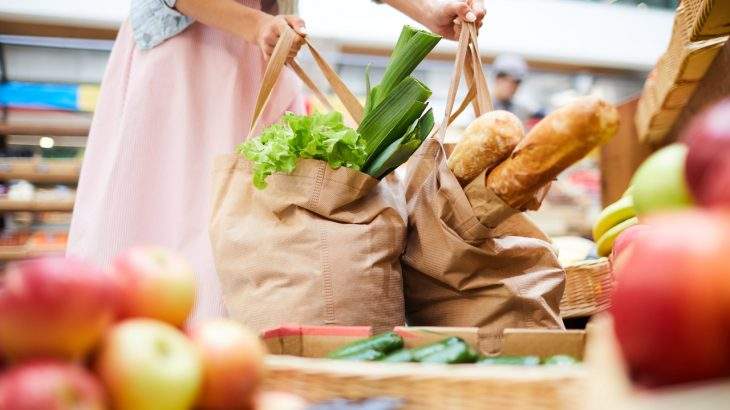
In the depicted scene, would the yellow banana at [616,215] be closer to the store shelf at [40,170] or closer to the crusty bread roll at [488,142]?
the crusty bread roll at [488,142]

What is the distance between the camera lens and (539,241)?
1474 millimetres

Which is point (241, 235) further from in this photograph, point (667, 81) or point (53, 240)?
point (53, 240)

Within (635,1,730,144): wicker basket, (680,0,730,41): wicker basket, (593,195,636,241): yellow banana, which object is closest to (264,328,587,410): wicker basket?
(593,195,636,241): yellow banana

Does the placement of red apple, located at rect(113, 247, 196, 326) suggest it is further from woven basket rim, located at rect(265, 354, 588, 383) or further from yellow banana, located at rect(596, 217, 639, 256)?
yellow banana, located at rect(596, 217, 639, 256)

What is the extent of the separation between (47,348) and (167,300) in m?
0.14

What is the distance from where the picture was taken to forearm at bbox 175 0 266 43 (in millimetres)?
1626

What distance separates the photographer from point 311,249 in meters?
1.34

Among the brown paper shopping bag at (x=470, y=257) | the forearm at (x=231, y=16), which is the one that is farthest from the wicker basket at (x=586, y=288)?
the forearm at (x=231, y=16)

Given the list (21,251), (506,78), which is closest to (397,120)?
(506,78)

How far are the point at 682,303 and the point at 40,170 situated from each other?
528 centimetres

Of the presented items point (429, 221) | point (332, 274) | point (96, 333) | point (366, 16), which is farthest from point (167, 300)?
point (366, 16)

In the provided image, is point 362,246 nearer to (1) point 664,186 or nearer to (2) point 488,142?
(2) point 488,142

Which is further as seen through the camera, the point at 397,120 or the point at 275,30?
the point at 275,30

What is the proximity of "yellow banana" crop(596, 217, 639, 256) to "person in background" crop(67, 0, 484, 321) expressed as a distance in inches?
24.1
